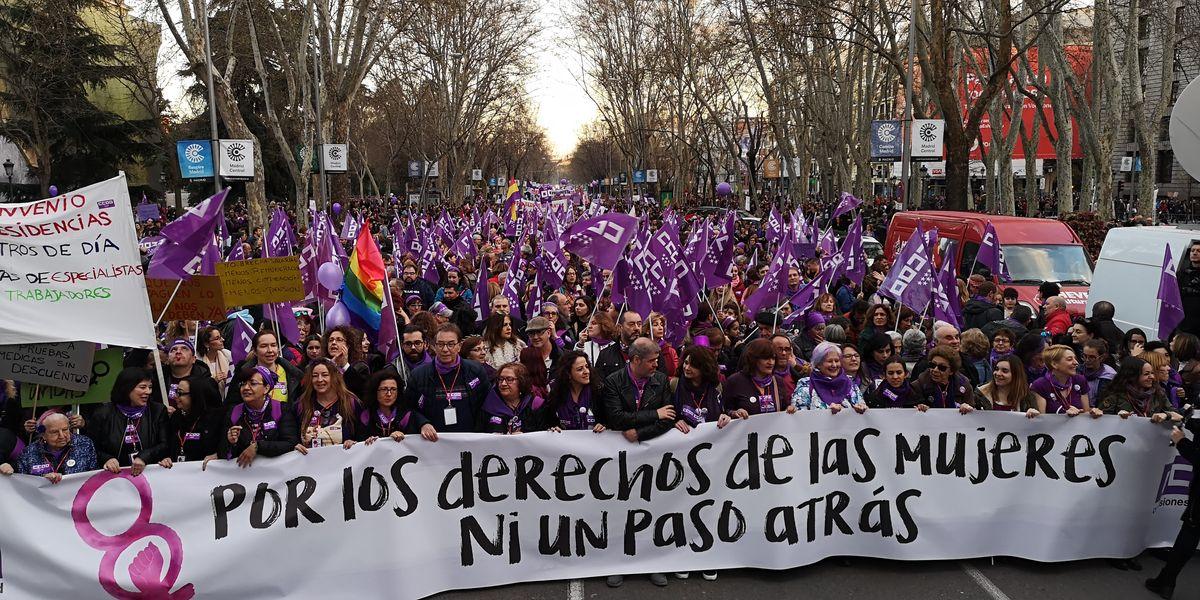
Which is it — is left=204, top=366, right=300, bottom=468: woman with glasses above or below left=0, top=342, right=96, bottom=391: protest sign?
below

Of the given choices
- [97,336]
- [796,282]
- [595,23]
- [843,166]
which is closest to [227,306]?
[97,336]

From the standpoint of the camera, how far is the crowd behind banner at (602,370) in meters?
5.38

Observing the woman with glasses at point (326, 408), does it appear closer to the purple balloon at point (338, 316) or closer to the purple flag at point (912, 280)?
the purple balloon at point (338, 316)

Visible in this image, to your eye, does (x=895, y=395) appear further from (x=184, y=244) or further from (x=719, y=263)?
(x=719, y=263)

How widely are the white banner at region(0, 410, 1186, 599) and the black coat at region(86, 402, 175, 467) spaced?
0.24 meters

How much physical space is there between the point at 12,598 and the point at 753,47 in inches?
911

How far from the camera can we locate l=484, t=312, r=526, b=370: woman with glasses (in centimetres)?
758

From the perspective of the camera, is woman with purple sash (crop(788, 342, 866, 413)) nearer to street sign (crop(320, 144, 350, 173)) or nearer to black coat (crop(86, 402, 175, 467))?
black coat (crop(86, 402, 175, 467))

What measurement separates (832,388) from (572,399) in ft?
5.14

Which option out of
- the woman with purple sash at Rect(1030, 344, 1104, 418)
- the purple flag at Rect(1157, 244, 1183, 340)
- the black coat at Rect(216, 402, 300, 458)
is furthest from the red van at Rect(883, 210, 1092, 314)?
the black coat at Rect(216, 402, 300, 458)

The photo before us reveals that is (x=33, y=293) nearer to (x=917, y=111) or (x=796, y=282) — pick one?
(x=796, y=282)

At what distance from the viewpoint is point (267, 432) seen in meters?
5.40

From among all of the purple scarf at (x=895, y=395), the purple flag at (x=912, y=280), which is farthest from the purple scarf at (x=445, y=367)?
the purple flag at (x=912, y=280)

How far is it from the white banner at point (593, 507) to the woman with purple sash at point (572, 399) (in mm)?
227
